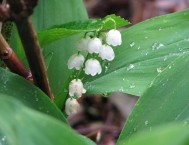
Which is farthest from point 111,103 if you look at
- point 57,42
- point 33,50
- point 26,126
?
point 26,126

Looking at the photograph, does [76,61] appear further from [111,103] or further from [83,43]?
[111,103]

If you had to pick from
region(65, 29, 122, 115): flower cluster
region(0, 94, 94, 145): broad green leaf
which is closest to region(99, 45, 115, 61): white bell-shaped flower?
region(65, 29, 122, 115): flower cluster

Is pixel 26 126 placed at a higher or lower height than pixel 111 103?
higher

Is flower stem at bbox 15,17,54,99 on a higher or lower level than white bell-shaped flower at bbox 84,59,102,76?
higher

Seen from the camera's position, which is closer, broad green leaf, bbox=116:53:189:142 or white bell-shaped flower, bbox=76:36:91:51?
broad green leaf, bbox=116:53:189:142

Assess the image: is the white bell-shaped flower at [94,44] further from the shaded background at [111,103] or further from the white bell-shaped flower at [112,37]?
the shaded background at [111,103]

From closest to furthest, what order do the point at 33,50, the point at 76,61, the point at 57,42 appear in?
the point at 33,50
the point at 76,61
the point at 57,42

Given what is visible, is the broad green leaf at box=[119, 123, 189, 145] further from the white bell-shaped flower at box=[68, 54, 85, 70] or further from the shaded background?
the shaded background
